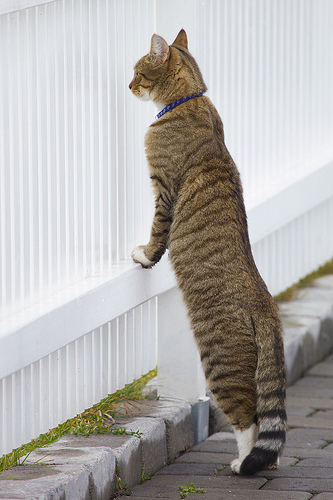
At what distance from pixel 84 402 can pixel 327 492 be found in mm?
1201

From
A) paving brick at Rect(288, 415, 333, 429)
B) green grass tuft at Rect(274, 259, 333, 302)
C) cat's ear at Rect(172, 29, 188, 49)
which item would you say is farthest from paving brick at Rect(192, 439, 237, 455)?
cat's ear at Rect(172, 29, 188, 49)

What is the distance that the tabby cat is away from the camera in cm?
382

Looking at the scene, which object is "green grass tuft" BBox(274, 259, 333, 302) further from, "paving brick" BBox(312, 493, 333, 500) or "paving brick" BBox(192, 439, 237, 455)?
"paving brick" BBox(312, 493, 333, 500)

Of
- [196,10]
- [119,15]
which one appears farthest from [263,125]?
[119,15]

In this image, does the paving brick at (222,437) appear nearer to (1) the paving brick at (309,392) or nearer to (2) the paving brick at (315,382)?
(1) the paving brick at (309,392)

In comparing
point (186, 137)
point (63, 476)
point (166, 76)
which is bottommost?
point (63, 476)

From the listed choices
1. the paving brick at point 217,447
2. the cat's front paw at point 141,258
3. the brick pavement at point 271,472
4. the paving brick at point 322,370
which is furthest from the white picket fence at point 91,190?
the paving brick at point 322,370

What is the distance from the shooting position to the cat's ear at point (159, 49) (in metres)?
3.97

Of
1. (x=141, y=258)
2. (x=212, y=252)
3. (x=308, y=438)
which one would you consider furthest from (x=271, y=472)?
(x=141, y=258)

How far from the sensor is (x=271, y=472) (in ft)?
13.0

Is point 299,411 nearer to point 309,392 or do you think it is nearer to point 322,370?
point 309,392

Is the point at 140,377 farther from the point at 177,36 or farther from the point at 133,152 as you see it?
the point at 177,36

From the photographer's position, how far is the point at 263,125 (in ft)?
18.4

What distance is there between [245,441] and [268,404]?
0.85 feet
